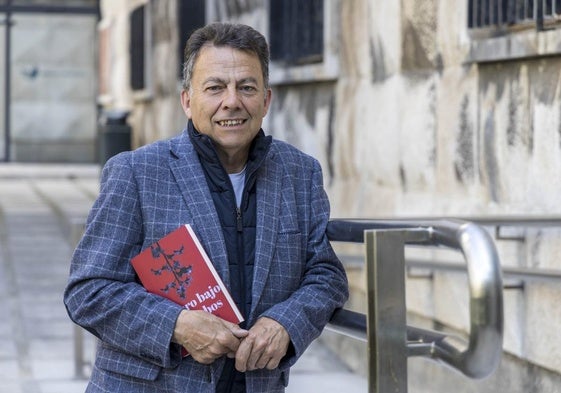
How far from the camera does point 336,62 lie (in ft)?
29.7

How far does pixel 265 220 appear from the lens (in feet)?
10.2

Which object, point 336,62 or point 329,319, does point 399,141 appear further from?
point 329,319

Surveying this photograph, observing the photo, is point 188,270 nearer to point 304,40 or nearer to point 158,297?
point 158,297

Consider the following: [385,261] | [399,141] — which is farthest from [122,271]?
[399,141]

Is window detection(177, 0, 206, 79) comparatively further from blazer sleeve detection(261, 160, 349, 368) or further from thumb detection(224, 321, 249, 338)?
thumb detection(224, 321, 249, 338)

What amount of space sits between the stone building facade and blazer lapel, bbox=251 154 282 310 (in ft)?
3.84

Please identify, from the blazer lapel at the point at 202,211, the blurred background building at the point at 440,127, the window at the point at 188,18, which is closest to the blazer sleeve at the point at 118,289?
the blazer lapel at the point at 202,211

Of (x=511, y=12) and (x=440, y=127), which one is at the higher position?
(x=511, y=12)

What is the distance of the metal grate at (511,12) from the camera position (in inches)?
233

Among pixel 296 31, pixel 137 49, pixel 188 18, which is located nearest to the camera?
pixel 296 31

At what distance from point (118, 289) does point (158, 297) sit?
0.09m

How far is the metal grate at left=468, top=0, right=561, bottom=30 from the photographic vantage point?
5930mm

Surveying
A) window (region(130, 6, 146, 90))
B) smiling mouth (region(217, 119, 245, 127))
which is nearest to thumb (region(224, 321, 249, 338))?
smiling mouth (region(217, 119, 245, 127))

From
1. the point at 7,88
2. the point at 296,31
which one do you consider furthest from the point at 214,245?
the point at 7,88
